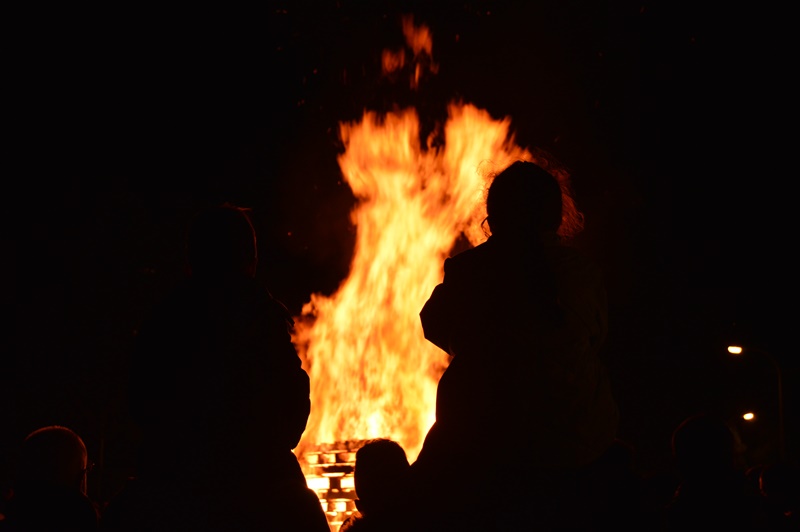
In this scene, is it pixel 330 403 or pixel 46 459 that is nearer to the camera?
pixel 46 459

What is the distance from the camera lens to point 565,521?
2795mm

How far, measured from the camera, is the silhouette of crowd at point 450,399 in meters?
2.84

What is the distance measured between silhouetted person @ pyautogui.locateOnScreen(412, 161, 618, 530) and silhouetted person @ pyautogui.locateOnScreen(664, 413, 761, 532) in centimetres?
100

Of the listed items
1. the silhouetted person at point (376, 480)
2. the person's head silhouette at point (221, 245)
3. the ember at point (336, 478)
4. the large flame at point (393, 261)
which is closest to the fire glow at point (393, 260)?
the large flame at point (393, 261)

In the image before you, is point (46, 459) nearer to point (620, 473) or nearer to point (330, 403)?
point (620, 473)

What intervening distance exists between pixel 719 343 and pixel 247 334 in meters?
39.5

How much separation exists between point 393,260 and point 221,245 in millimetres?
8441

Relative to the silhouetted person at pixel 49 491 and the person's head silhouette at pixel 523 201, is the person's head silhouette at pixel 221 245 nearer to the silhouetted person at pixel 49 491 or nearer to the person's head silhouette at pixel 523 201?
the person's head silhouette at pixel 523 201

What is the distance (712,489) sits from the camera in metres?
3.79

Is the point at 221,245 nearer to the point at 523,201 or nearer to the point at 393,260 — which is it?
the point at 523,201

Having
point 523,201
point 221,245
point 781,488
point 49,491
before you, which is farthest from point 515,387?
point 781,488

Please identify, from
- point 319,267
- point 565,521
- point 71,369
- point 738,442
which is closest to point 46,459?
point 565,521

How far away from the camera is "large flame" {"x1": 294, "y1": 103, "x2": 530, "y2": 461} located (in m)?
10.6

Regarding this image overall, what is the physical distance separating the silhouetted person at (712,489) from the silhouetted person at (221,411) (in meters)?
1.61
